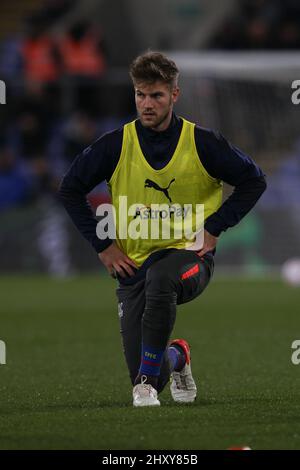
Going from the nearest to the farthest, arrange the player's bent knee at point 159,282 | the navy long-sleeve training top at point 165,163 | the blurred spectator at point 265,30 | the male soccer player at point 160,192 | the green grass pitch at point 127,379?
1. the green grass pitch at point 127,379
2. the player's bent knee at point 159,282
3. the male soccer player at point 160,192
4. the navy long-sleeve training top at point 165,163
5. the blurred spectator at point 265,30

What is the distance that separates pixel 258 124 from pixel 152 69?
590 inches

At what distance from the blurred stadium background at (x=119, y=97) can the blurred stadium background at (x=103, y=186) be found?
0.09ft

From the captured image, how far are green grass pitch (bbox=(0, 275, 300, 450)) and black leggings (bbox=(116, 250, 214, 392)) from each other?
329 mm

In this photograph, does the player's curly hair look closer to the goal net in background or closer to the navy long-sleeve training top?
the navy long-sleeve training top

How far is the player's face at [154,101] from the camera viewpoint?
6.82m

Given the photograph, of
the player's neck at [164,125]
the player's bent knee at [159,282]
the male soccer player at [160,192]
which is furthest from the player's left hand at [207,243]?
the player's neck at [164,125]

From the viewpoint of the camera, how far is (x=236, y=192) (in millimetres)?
7145

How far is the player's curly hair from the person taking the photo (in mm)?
6781

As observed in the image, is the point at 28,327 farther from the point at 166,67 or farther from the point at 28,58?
Answer: the point at 28,58

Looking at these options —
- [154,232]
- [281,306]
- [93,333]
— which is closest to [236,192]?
[154,232]

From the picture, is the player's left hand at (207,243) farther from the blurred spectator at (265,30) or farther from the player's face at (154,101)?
the blurred spectator at (265,30)

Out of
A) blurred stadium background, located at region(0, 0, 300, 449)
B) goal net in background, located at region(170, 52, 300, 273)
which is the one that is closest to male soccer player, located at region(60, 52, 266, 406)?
blurred stadium background, located at region(0, 0, 300, 449)
